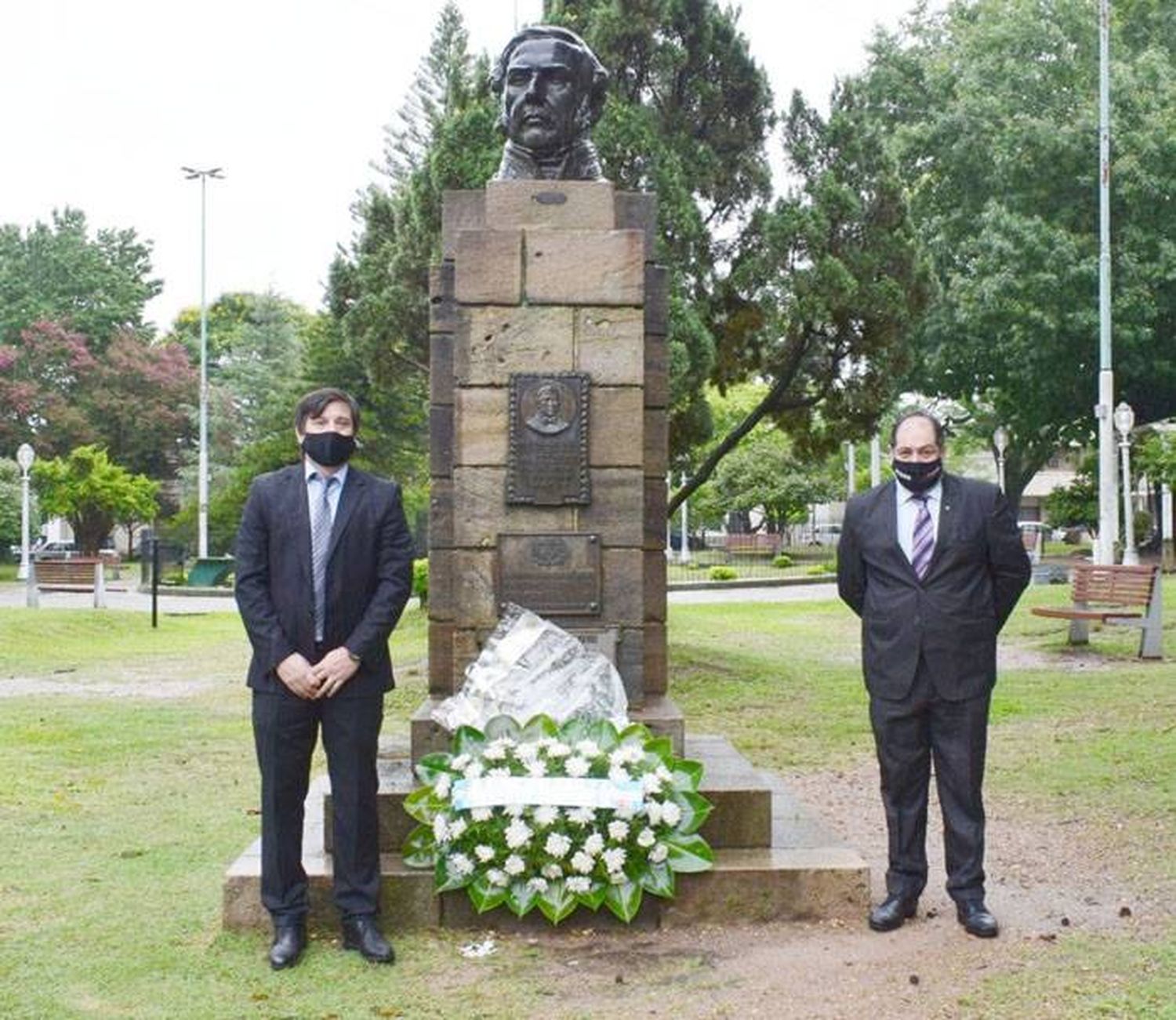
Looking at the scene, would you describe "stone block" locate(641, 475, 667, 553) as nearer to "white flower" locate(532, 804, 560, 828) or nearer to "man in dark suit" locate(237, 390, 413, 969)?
"white flower" locate(532, 804, 560, 828)

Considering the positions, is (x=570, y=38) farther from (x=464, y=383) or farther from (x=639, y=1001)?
(x=639, y=1001)

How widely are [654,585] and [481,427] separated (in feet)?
4.33

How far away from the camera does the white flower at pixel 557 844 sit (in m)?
5.15

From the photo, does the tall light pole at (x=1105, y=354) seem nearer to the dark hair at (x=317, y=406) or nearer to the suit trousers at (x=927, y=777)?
the suit trousers at (x=927, y=777)

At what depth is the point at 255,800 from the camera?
8023 mm

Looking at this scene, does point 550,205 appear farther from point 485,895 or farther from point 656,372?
point 485,895

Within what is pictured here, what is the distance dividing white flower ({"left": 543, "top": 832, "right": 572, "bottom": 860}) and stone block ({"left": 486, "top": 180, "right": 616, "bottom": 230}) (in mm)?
2838

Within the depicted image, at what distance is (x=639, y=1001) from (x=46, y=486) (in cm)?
Answer: 3586

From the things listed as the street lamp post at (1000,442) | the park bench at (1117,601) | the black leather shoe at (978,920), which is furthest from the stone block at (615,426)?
the street lamp post at (1000,442)

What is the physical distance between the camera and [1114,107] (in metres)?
27.0

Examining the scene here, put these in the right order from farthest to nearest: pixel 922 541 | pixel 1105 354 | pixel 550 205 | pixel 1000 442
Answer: pixel 1000 442, pixel 1105 354, pixel 550 205, pixel 922 541

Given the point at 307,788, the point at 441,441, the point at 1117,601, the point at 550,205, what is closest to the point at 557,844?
the point at 307,788

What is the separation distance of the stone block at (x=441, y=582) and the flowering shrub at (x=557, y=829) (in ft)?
5.18

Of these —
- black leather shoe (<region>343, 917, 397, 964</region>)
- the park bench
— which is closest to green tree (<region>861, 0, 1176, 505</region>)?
the park bench
